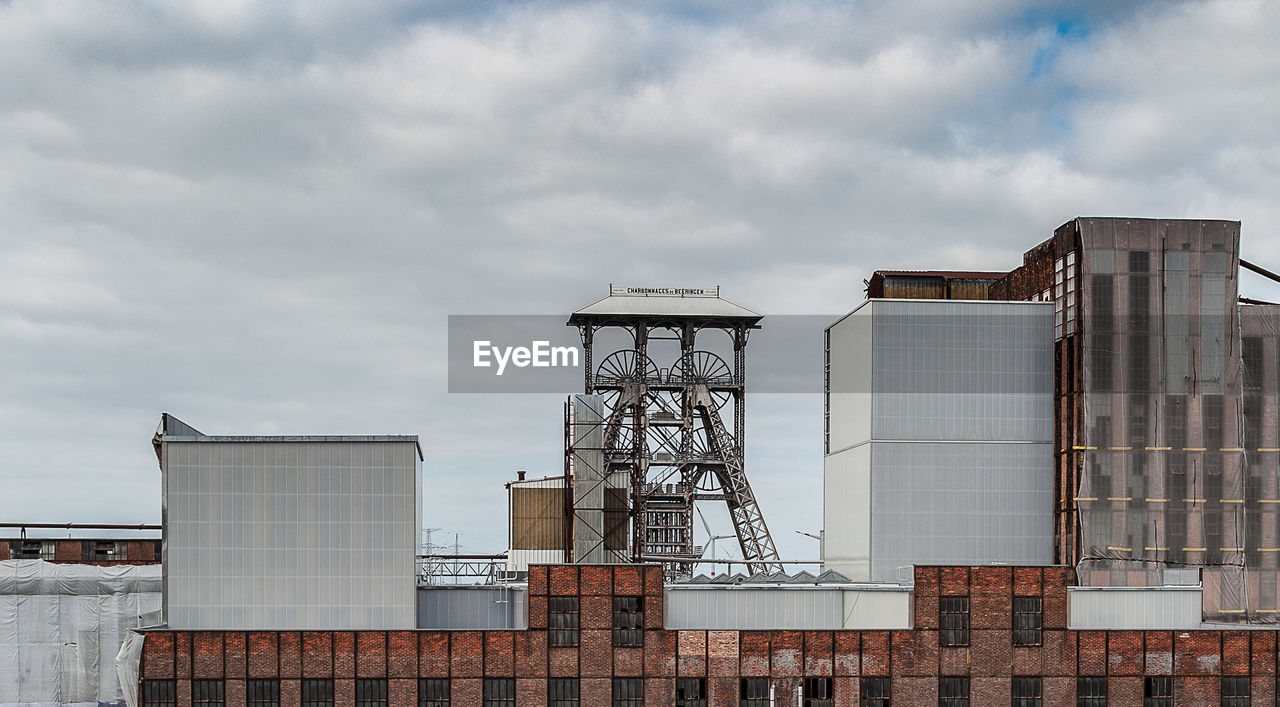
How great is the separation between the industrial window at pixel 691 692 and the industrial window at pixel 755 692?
1.71m

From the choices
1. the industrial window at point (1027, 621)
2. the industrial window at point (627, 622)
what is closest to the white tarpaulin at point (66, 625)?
the industrial window at point (627, 622)

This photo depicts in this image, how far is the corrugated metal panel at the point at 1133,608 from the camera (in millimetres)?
56500

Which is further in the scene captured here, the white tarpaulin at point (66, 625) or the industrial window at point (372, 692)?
the white tarpaulin at point (66, 625)

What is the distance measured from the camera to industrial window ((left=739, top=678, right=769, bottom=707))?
2168 inches

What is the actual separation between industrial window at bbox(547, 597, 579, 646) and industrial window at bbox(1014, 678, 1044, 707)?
63.8 feet

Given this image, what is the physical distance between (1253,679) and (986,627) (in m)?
12.4

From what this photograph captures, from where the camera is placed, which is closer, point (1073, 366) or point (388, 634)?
point (388, 634)

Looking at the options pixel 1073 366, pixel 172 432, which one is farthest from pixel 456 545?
pixel 1073 366

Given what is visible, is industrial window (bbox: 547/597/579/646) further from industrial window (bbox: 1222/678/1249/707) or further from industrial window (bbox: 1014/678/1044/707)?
industrial window (bbox: 1222/678/1249/707)

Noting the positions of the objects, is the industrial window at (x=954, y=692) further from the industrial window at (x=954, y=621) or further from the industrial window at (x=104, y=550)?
the industrial window at (x=104, y=550)

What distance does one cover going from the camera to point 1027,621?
55750 mm

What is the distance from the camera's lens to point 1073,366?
64.0 metres

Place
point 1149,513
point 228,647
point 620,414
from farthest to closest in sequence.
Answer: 1. point 620,414
2. point 1149,513
3. point 228,647

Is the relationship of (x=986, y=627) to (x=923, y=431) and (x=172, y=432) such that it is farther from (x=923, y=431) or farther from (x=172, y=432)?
(x=172, y=432)
